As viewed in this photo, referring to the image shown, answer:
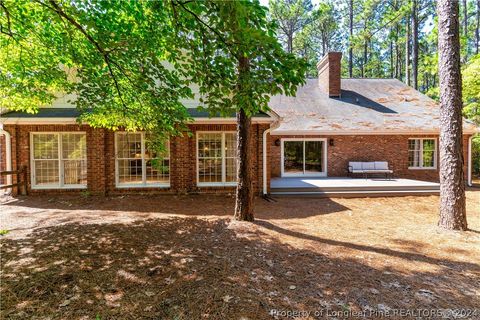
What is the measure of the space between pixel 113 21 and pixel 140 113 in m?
1.95

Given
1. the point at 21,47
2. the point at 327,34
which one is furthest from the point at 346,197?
the point at 327,34

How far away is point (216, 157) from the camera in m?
9.45

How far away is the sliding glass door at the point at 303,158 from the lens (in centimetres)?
1237

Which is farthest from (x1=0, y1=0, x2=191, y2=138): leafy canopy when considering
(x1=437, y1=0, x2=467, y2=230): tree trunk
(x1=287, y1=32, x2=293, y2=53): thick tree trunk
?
(x1=287, y1=32, x2=293, y2=53): thick tree trunk

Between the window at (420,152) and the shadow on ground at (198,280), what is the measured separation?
33.6 ft

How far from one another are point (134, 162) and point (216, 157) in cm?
314

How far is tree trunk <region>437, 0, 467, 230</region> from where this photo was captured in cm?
519

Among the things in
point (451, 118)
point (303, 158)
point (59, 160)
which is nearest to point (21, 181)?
point (59, 160)

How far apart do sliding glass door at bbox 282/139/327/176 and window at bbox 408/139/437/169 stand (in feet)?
14.8

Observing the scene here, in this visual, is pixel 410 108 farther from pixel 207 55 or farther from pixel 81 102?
pixel 81 102

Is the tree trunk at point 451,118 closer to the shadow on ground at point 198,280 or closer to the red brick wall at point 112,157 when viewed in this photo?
the shadow on ground at point 198,280

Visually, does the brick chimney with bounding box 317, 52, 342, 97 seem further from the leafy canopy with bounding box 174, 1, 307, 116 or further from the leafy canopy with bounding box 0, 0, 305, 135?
the leafy canopy with bounding box 174, 1, 307, 116

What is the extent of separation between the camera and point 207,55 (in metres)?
3.61

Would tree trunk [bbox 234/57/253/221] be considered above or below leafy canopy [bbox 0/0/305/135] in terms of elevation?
below
